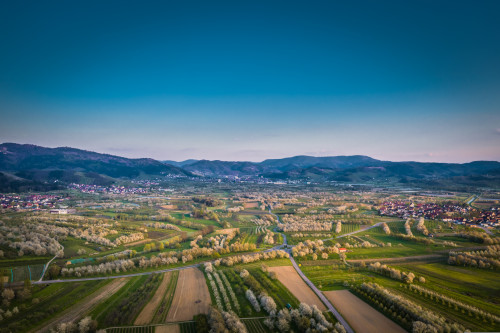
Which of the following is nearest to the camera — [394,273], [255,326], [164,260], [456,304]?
[255,326]

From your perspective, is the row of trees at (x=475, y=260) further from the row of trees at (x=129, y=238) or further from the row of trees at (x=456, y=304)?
the row of trees at (x=129, y=238)

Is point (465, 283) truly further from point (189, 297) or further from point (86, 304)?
point (86, 304)

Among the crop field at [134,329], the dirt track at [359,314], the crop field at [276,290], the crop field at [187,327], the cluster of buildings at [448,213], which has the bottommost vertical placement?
the crop field at [134,329]

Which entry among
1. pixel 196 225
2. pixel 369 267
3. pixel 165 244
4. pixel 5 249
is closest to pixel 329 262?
pixel 369 267

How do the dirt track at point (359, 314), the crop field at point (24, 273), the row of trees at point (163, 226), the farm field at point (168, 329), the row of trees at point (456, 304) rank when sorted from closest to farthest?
the farm field at point (168, 329) → the dirt track at point (359, 314) → the row of trees at point (456, 304) → the crop field at point (24, 273) → the row of trees at point (163, 226)

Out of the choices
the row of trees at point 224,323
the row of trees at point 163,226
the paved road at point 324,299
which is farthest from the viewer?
the row of trees at point 163,226

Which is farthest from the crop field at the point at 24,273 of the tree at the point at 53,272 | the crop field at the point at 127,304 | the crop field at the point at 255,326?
the crop field at the point at 255,326

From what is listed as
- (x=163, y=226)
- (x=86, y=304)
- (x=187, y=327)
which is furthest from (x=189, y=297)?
(x=163, y=226)
